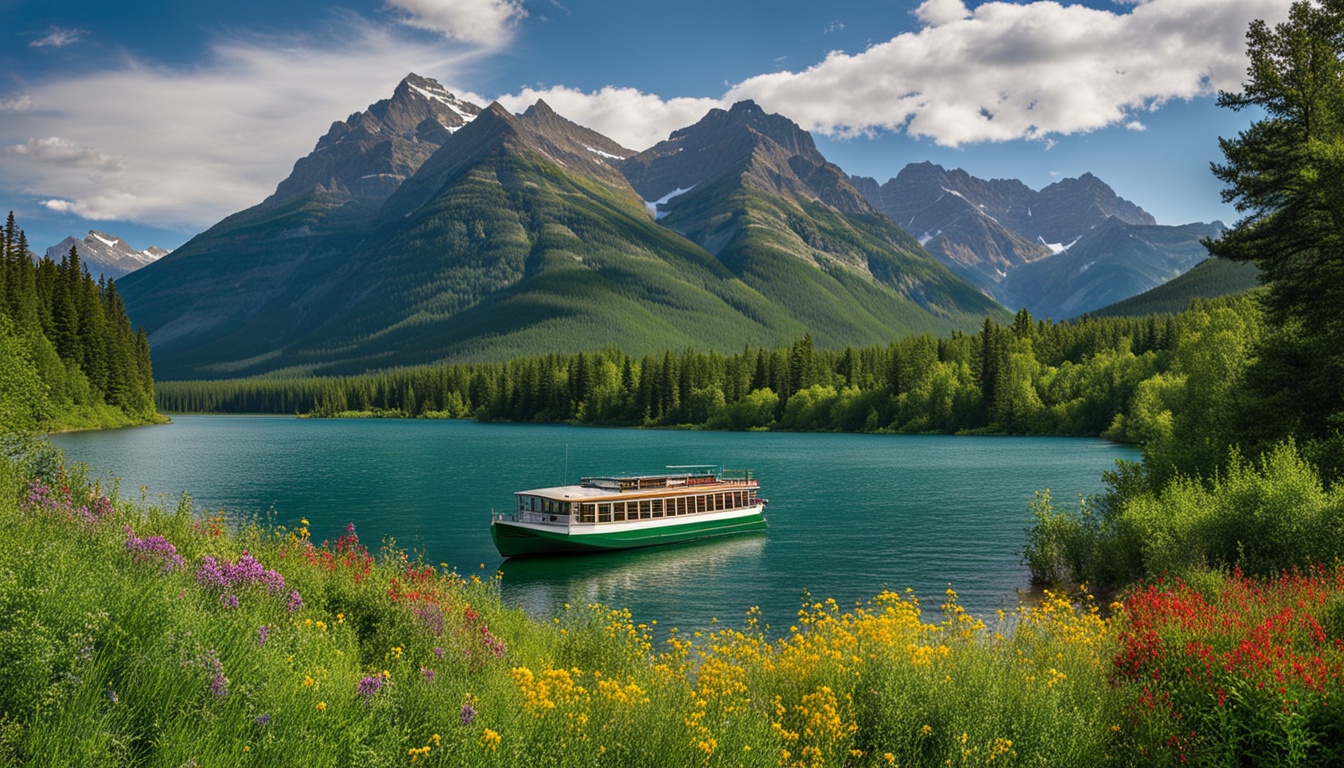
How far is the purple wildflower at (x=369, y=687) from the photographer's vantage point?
1080 centimetres

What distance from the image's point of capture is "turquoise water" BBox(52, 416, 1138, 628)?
4125 centimetres

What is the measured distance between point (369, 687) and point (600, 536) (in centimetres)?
4165

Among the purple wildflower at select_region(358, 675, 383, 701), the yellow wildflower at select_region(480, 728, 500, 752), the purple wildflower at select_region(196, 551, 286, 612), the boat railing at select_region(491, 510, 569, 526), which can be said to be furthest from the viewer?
the boat railing at select_region(491, 510, 569, 526)

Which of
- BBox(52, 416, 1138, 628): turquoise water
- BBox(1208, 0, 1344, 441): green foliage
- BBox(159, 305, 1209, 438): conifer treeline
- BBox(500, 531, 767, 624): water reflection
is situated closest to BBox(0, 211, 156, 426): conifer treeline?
BBox(52, 416, 1138, 628): turquoise water

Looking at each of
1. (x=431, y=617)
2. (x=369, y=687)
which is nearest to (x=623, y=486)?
(x=431, y=617)

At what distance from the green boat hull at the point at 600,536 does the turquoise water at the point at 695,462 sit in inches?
34.7

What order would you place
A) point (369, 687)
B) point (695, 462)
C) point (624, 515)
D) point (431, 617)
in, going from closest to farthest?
1. point (369, 687)
2. point (431, 617)
3. point (624, 515)
4. point (695, 462)

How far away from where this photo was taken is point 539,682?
1301cm

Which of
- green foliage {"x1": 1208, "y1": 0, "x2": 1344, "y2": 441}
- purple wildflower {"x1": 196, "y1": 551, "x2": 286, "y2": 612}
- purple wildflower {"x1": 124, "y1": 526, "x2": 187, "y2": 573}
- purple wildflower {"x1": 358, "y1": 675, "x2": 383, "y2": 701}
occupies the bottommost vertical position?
purple wildflower {"x1": 358, "y1": 675, "x2": 383, "y2": 701}

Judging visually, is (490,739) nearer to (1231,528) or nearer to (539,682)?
(539,682)

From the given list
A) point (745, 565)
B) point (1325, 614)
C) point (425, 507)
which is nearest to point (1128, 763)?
point (1325, 614)

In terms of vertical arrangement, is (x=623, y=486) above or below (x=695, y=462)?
above

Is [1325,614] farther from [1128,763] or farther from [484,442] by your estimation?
[484,442]

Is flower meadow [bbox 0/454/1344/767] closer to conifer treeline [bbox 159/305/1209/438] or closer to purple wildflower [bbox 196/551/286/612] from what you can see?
purple wildflower [bbox 196/551/286/612]
